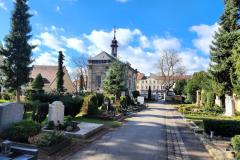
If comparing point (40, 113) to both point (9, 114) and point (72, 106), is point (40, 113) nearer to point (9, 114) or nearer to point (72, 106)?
point (9, 114)

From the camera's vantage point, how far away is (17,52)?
113ft

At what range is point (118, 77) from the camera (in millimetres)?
41188

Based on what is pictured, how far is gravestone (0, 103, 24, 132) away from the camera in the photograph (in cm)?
1218

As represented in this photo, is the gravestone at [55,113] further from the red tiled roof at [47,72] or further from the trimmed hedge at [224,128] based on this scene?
the red tiled roof at [47,72]

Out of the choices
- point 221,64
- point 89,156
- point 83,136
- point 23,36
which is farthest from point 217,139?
point 23,36

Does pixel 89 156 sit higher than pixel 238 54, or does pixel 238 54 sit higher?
pixel 238 54

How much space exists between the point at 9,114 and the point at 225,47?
26.6 meters

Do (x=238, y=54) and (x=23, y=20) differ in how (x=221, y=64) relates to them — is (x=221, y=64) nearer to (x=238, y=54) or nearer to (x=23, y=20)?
(x=238, y=54)

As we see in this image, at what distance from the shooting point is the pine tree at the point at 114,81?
135 feet

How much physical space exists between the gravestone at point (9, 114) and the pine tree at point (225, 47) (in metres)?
24.8

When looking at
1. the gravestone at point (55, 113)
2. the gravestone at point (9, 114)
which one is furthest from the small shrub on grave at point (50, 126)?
the gravestone at point (9, 114)

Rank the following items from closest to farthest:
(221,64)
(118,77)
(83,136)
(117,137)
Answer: (83,136)
(117,137)
(221,64)
(118,77)

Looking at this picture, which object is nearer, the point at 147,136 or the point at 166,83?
the point at 147,136

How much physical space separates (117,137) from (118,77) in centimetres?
2582
